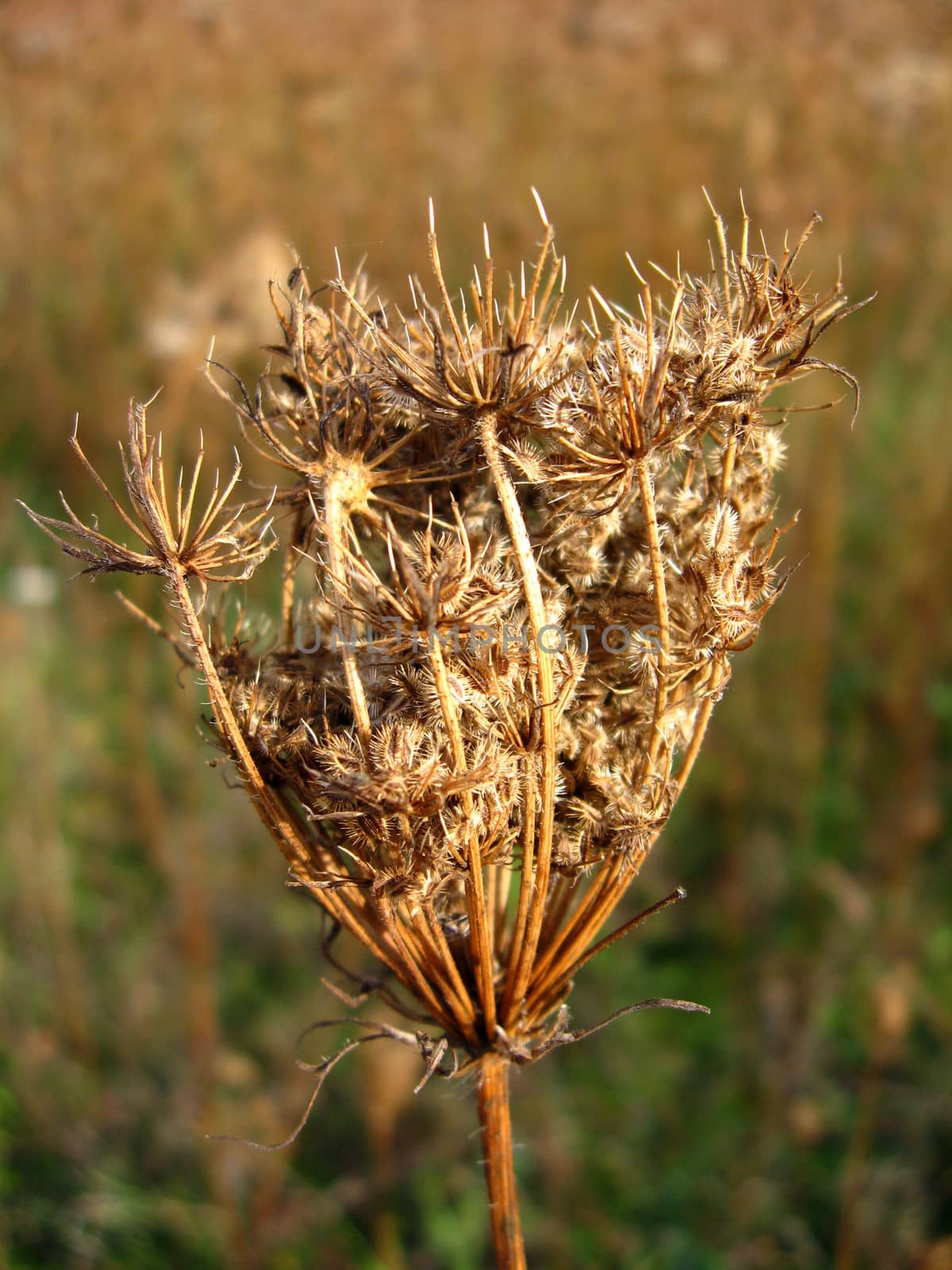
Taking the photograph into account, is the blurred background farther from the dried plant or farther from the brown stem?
the brown stem

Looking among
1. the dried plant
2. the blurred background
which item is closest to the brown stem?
the dried plant

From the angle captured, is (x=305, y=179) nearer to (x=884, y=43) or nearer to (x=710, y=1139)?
(x=884, y=43)

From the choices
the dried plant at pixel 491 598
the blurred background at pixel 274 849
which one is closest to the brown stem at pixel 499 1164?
the dried plant at pixel 491 598

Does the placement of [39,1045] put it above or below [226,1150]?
above

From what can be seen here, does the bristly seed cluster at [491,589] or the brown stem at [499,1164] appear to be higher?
the bristly seed cluster at [491,589]

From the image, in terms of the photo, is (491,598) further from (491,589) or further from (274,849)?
(274,849)

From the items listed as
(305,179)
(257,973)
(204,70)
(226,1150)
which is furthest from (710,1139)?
(204,70)

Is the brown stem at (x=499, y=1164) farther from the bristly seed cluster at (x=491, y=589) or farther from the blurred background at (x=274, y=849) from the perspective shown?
the blurred background at (x=274, y=849)

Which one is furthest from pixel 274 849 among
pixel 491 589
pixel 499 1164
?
pixel 491 589
